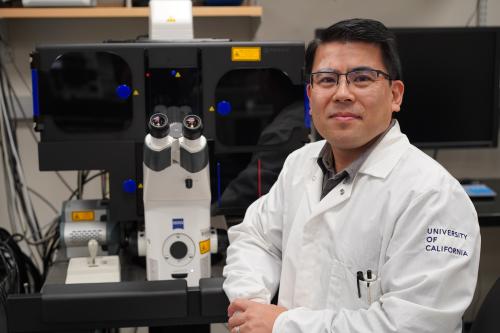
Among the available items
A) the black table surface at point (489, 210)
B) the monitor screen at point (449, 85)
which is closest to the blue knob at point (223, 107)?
the monitor screen at point (449, 85)

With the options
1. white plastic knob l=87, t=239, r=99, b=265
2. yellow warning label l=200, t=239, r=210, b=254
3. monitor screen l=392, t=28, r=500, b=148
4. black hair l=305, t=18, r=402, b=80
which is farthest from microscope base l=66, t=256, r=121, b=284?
monitor screen l=392, t=28, r=500, b=148

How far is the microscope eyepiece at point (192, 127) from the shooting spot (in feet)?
5.79

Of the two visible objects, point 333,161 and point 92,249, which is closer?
point 333,161

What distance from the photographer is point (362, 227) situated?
144 centimetres

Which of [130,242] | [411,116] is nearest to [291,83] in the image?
[130,242]

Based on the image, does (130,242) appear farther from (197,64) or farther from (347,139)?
(347,139)

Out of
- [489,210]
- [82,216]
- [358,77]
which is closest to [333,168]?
[358,77]

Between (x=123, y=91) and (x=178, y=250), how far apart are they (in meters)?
0.48

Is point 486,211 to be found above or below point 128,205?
below

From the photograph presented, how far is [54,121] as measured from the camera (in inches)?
77.3

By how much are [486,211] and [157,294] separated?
141 centimetres

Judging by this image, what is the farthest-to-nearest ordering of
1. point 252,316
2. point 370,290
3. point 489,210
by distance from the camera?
point 489,210 → point 252,316 → point 370,290

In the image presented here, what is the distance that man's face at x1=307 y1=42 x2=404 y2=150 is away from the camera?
1469mm

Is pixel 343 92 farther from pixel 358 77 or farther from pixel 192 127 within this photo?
pixel 192 127
